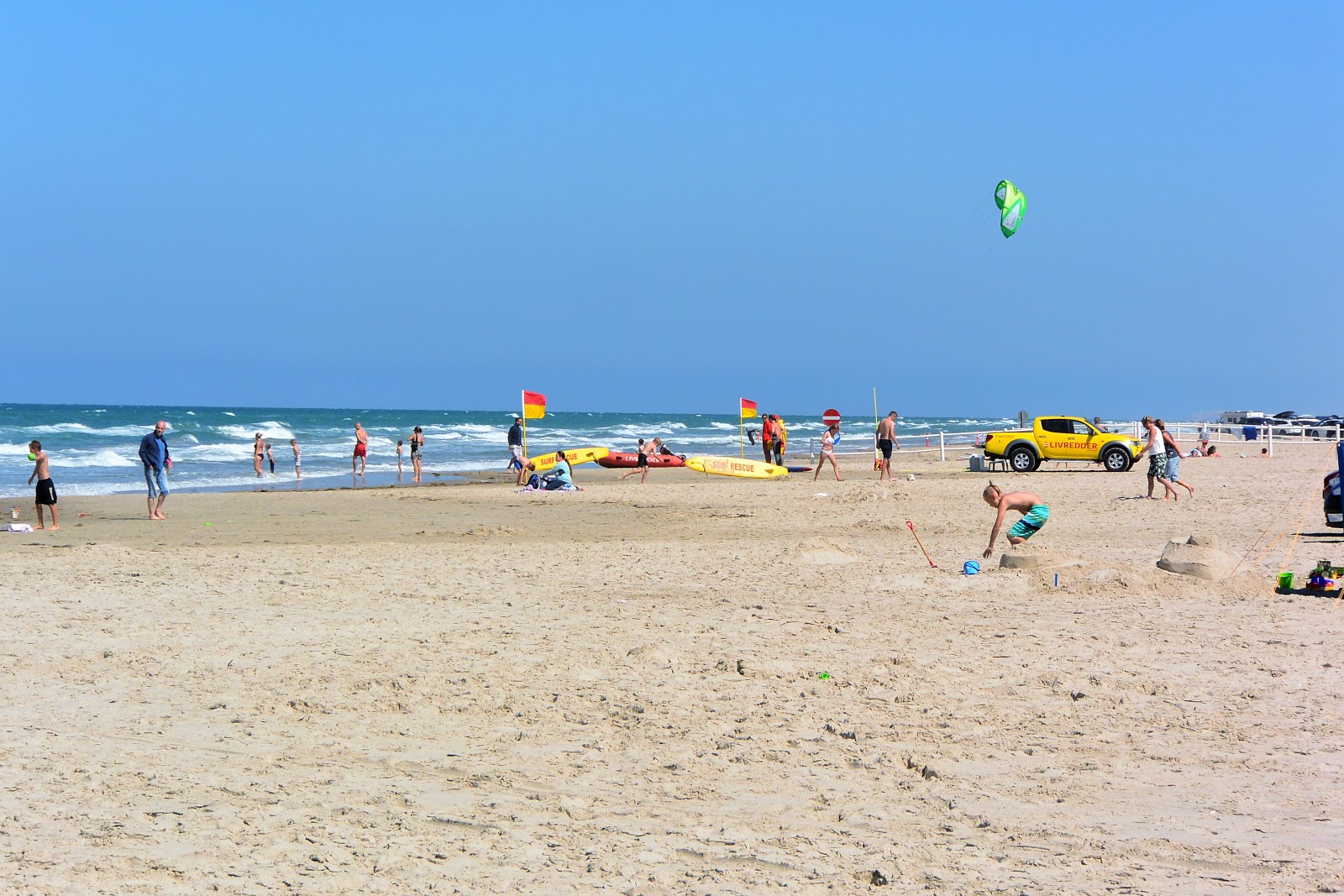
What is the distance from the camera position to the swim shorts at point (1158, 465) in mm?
18719

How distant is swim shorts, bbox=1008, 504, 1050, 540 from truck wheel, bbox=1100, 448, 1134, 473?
16470 millimetres

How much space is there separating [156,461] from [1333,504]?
16108mm

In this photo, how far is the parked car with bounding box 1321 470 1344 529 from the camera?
13953 mm

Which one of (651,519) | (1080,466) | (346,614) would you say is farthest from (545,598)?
(1080,466)

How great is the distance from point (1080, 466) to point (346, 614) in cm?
2418

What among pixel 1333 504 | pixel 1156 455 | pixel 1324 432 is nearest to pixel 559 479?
pixel 1156 455

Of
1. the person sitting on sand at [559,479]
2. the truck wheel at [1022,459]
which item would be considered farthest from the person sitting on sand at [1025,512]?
the truck wheel at [1022,459]

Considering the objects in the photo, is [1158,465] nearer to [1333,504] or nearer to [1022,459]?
[1333,504]

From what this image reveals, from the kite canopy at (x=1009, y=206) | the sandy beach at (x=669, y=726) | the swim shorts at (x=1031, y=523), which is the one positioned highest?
the kite canopy at (x=1009, y=206)

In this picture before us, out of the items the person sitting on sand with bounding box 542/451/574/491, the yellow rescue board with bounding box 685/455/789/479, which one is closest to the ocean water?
the yellow rescue board with bounding box 685/455/789/479

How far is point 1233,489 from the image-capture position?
20.5 metres

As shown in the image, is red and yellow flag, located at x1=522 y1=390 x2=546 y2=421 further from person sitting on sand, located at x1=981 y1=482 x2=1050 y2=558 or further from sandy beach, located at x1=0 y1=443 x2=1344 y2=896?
person sitting on sand, located at x1=981 y1=482 x2=1050 y2=558

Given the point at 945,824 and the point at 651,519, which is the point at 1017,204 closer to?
the point at 651,519

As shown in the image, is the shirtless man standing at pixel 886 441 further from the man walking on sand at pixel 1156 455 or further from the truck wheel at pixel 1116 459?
the man walking on sand at pixel 1156 455
